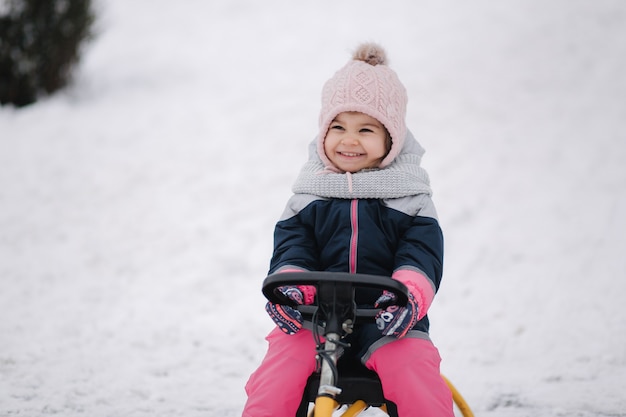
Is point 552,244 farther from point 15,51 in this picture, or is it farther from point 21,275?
point 15,51

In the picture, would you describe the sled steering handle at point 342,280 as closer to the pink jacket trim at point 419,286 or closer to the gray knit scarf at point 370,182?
the pink jacket trim at point 419,286

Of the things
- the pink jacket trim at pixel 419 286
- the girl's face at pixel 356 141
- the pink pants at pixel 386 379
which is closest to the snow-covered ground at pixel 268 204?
the pink pants at pixel 386 379

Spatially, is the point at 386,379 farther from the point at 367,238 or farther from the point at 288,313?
the point at 367,238

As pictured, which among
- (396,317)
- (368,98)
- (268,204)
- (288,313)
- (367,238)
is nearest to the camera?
(396,317)

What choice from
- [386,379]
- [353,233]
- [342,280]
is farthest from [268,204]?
[342,280]

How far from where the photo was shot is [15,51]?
857 centimetres

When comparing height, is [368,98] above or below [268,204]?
below

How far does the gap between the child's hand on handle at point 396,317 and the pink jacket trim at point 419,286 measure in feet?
0.11

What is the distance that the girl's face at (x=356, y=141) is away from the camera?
251 cm

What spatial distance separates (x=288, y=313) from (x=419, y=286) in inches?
18.3

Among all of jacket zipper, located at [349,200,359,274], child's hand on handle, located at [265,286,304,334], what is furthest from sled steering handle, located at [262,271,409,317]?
jacket zipper, located at [349,200,359,274]

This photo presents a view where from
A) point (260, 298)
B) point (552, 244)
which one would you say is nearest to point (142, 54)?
point (260, 298)

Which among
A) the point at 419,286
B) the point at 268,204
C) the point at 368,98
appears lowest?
the point at 419,286

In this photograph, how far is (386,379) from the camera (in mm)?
2066
